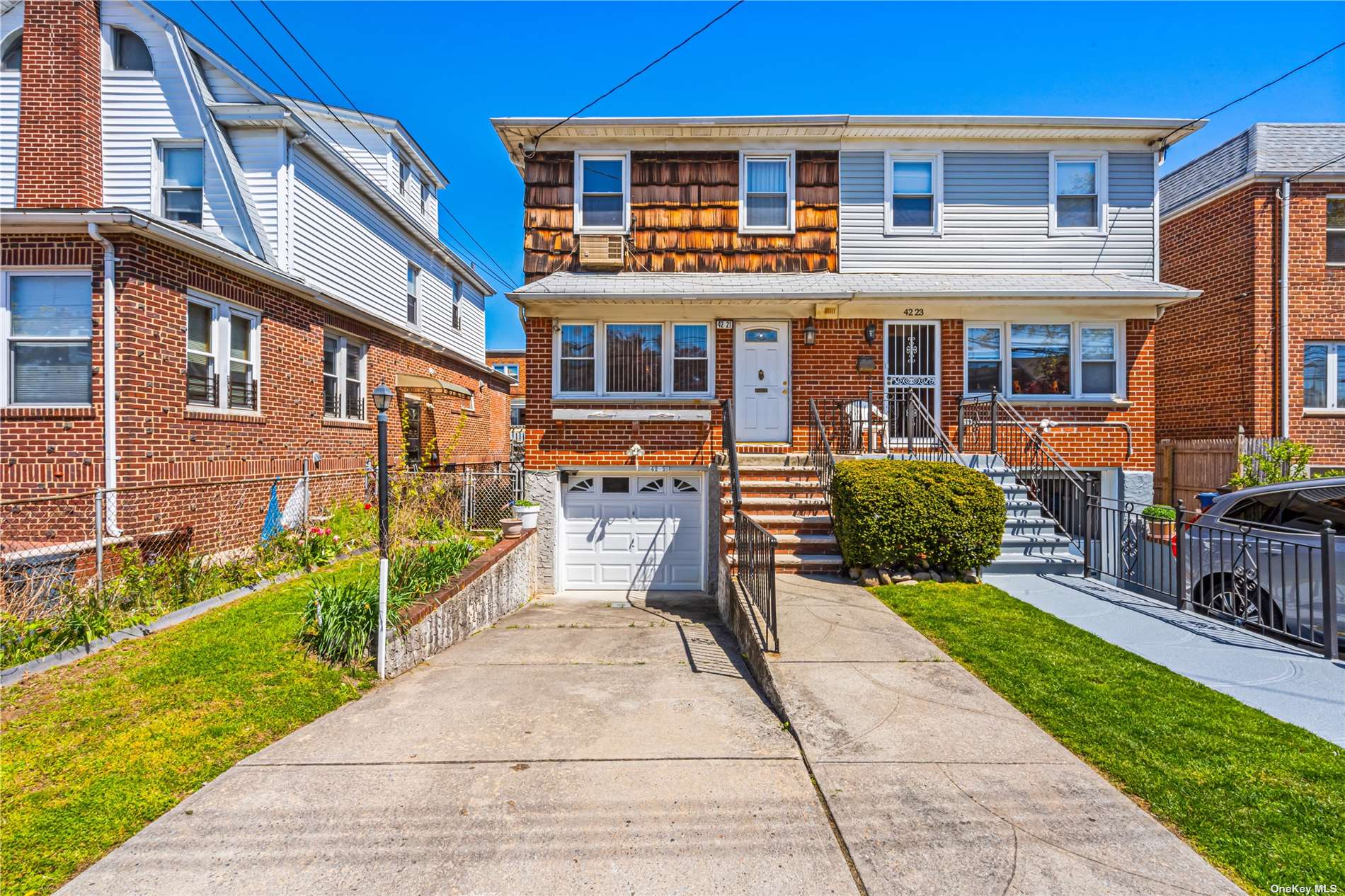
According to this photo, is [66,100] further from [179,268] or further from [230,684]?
[230,684]

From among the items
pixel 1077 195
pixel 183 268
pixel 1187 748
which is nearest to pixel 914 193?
pixel 1077 195

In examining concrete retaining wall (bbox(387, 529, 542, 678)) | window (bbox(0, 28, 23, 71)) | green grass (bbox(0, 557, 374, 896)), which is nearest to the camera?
green grass (bbox(0, 557, 374, 896))

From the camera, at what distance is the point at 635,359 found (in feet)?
36.3

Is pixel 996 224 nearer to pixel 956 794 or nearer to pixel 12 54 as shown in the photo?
pixel 956 794

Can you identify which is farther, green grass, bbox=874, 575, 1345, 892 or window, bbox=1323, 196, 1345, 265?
window, bbox=1323, 196, 1345, 265

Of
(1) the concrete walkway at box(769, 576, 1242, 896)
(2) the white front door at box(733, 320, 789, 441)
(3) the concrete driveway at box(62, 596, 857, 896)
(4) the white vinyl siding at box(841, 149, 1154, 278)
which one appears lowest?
(3) the concrete driveway at box(62, 596, 857, 896)

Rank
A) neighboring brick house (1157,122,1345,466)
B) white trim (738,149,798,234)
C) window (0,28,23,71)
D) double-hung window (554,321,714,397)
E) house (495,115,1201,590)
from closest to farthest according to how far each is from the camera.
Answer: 1. window (0,28,23,71)
2. house (495,115,1201,590)
3. double-hung window (554,321,714,397)
4. white trim (738,149,798,234)
5. neighboring brick house (1157,122,1345,466)

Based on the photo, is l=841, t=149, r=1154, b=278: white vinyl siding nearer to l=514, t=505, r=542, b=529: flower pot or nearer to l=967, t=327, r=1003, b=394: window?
l=967, t=327, r=1003, b=394: window

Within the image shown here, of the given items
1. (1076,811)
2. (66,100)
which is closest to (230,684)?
(1076,811)

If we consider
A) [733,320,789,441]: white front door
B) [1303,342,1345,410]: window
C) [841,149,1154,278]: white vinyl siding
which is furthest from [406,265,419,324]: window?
[1303,342,1345,410]: window

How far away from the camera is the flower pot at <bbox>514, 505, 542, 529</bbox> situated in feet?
34.2

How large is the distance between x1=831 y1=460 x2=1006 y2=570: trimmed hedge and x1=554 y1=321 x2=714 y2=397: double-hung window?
427 cm

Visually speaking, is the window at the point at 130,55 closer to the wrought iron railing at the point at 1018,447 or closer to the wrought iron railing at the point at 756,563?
the wrought iron railing at the point at 756,563

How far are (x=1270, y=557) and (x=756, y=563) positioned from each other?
4.61 m
